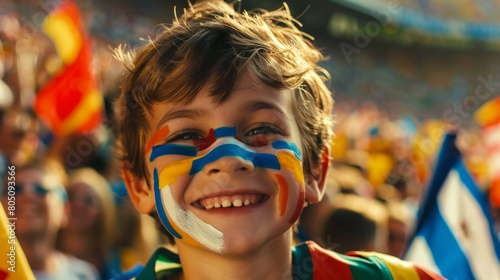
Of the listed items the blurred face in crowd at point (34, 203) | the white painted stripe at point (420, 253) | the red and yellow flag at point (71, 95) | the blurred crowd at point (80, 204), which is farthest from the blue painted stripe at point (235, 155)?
the red and yellow flag at point (71, 95)

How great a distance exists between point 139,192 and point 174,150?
31cm

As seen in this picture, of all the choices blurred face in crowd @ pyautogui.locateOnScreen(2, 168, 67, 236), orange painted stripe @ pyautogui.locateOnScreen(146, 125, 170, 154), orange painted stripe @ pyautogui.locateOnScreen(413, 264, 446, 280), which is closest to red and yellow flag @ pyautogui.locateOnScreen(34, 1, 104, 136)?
blurred face in crowd @ pyautogui.locateOnScreen(2, 168, 67, 236)

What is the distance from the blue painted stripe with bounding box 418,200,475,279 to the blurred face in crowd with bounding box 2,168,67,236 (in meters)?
1.79

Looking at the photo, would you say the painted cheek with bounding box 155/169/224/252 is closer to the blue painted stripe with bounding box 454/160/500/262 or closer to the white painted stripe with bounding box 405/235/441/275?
the white painted stripe with bounding box 405/235/441/275

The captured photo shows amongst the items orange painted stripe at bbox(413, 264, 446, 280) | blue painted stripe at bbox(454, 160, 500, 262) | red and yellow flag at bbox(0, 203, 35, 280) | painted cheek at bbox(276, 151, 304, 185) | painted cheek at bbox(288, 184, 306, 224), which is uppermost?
painted cheek at bbox(276, 151, 304, 185)

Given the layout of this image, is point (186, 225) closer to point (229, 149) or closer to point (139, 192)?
point (229, 149)

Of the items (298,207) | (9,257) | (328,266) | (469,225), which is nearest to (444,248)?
(469,225)

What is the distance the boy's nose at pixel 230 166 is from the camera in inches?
49.9

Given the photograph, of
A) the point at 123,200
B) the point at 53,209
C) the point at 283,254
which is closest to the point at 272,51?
the point at 283,254

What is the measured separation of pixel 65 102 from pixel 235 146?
2548 millimetres

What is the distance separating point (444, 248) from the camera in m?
2.32

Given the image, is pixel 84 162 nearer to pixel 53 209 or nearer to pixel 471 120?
pixel 53 209

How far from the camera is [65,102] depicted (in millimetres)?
3500

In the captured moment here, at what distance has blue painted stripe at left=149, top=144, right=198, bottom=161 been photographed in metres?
1.35
